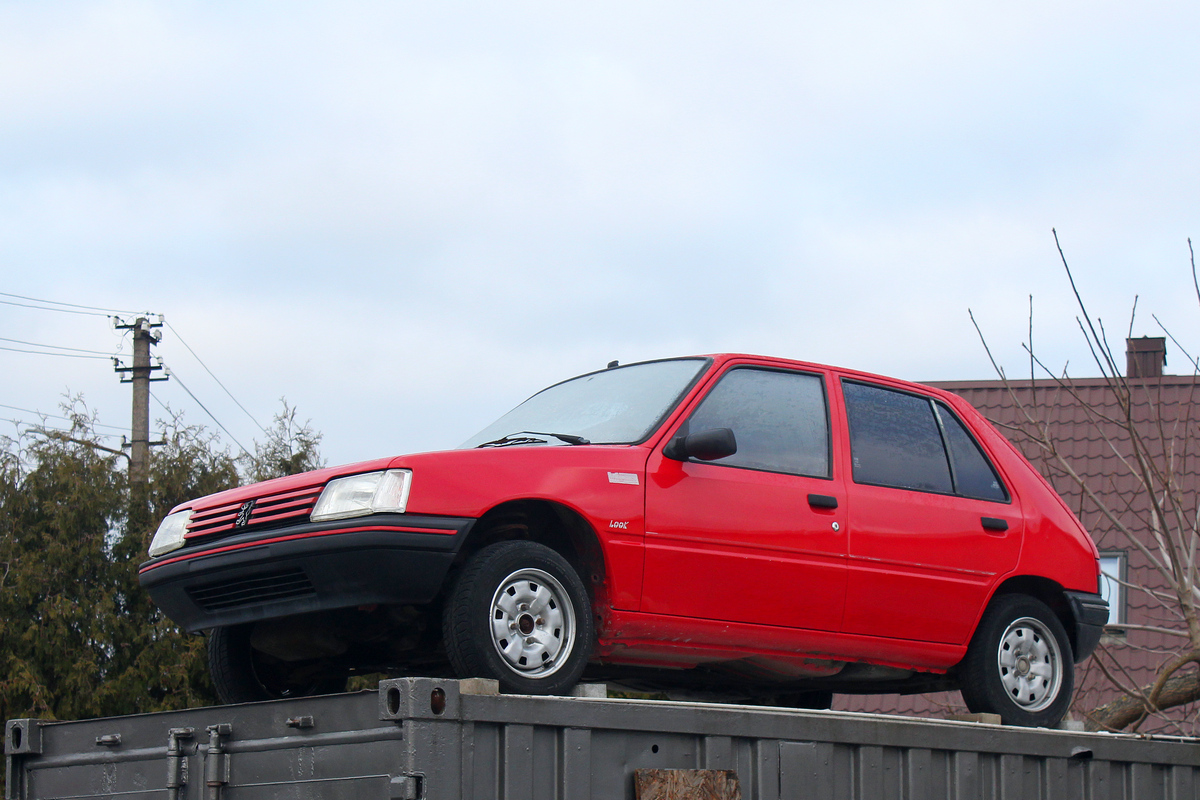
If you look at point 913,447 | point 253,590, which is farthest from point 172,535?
point 913,447

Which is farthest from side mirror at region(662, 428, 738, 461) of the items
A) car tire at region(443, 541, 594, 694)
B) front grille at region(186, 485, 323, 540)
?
front grille at region(186, 485, 323, 540)

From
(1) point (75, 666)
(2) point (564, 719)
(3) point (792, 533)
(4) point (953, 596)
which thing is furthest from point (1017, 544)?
(1) point (75, 666)

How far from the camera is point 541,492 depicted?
511 centimetres

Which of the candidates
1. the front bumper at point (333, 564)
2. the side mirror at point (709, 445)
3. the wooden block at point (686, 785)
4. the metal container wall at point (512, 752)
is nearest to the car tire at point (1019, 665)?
the metal container wall at point (512, 752)

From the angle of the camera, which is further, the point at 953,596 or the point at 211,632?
the point at 953,596

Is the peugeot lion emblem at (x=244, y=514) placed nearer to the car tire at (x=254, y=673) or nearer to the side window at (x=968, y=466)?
the car tire at (x=254, y=673)

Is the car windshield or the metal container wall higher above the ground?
the car windshield

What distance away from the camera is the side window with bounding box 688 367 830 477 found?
585cm

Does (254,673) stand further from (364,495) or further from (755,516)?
(755,516)

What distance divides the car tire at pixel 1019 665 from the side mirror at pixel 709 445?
177cm

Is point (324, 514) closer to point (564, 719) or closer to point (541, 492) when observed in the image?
point (541, 492)

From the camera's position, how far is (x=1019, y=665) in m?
6.45

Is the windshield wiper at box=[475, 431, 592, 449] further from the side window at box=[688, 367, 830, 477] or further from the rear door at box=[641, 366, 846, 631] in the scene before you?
the side window at box=[688, 367, 830, 477]

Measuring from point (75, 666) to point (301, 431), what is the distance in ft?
15.0
